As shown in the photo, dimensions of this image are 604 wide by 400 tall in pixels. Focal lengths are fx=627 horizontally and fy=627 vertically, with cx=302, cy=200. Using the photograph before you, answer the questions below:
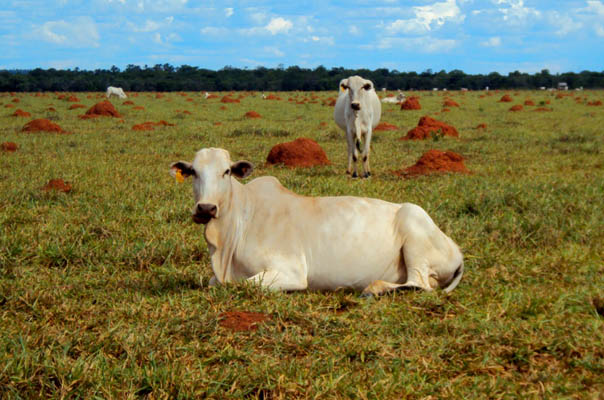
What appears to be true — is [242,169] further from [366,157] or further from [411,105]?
[411,105]

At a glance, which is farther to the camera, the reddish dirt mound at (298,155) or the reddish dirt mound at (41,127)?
the reddish dirt mound at (41,127)

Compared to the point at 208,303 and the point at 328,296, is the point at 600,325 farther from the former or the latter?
the point at 208,303

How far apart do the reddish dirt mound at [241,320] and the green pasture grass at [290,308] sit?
0.07m

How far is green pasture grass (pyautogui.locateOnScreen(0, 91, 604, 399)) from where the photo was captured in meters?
3.42

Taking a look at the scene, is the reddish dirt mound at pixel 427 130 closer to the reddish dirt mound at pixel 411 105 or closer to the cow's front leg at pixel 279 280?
the reddish dirt mound at pixel 411 105

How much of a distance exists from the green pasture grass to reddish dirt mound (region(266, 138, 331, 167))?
2190 mm

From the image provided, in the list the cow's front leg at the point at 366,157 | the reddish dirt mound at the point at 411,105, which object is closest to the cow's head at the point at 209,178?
the cow's front leg at the point at 366,157

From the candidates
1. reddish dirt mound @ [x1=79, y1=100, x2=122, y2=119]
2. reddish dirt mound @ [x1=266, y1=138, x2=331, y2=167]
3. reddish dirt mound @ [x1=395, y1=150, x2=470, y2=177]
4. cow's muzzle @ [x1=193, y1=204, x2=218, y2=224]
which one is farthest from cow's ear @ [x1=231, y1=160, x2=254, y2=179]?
reddish dirt mound @ [x1=79, y1=100, x2=122, y2=119]

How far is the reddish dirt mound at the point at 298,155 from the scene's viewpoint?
12094 mm

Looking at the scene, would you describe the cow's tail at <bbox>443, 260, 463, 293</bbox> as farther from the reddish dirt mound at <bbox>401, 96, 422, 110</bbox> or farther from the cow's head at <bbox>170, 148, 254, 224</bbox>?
the reddish dirt mound at <bbox>401, 96, 422, 110</bbox>

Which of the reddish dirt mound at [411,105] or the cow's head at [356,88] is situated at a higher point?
the cow's head at [356,88]

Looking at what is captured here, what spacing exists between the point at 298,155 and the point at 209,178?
7493 millimetres

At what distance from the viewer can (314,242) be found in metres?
5.05

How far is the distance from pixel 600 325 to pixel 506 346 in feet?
2.45
